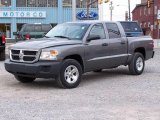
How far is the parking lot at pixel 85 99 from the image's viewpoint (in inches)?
279

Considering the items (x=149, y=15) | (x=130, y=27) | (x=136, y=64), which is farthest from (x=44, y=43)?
(x=149, y=15)

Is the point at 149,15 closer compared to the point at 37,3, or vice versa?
the point at 37,3

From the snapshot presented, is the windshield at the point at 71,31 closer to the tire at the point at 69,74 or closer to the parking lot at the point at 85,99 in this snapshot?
the tire at the point at 69,74

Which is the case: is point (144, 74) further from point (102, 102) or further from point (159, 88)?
point (102, 102)

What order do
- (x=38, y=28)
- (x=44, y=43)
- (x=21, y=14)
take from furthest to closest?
(x=21, y=14), (x=38, y=28), (x=44, y=43)

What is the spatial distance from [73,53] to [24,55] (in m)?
1.22

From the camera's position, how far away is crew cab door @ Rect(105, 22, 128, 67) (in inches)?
442

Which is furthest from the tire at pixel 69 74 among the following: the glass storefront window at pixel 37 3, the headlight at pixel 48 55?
the glass storefront window at pixel 37 3

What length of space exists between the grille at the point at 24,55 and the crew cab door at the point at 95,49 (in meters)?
1.50

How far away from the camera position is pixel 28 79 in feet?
35.6

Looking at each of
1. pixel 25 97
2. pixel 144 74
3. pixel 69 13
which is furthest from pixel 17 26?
pixel 25 97

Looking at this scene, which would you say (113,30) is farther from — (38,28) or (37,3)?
(37,3)

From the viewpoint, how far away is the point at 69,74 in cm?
990

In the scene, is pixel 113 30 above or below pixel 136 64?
above
